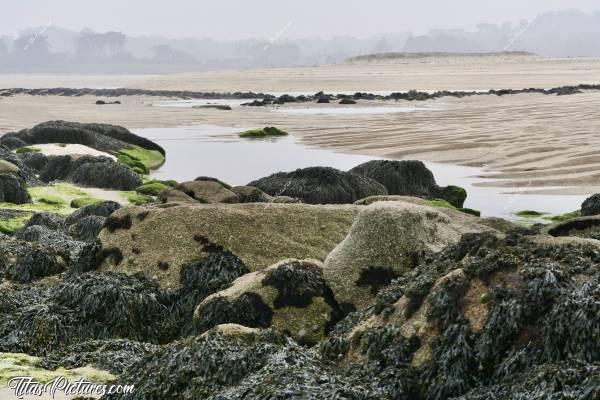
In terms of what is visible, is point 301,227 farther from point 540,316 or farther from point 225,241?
point 540,316

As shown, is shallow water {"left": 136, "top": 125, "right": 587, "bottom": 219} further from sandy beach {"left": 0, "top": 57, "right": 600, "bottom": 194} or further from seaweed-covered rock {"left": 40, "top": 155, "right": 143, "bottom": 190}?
seaweed-covered rock {"left": 40, "top": 155, "right": 143, "bottom": 190}

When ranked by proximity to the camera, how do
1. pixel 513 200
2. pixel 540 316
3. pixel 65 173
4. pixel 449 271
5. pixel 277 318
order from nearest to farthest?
pixel 540 316 < pixel 449 271 < pixel 277 318 < pixel 513 200 < pixel 65 173

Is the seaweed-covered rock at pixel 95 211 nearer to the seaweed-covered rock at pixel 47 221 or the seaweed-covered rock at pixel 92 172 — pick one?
the seaweed-covered rock at pixel 47 221

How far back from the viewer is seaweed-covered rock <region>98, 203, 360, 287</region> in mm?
8062

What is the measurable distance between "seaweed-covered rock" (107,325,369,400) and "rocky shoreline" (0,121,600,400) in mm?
13

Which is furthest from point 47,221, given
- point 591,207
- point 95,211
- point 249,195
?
point 591,207

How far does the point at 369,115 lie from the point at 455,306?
95.5 ft

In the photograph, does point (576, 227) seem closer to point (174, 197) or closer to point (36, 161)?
point (174, 197)

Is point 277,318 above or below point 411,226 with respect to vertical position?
below

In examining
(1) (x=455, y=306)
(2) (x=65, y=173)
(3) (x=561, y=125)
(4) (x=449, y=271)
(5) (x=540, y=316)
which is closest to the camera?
(5) (x=540, y=316)

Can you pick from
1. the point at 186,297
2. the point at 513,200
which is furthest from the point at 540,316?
the point at 513,200

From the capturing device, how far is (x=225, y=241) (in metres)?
8.24

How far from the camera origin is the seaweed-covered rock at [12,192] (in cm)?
1443

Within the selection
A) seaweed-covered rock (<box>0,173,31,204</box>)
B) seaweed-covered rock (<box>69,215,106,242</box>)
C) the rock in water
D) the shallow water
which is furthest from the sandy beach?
seaweed-covered rock (<box>0,173,31,204</box>)
